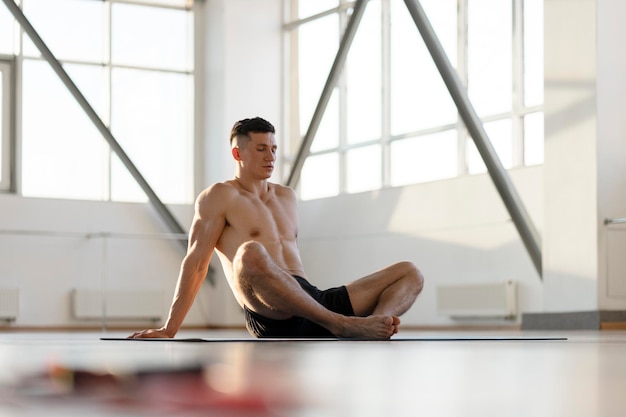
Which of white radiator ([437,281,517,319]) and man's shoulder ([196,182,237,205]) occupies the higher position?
man's shoulder ([196,182,237,205])

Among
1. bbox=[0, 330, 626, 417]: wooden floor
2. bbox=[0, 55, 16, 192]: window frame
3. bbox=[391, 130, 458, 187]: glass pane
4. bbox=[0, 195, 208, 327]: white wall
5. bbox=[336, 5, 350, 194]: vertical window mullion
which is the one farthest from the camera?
bbox=[336, 5, 350, 194]: vertical window mullion

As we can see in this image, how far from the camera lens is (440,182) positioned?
512 inches

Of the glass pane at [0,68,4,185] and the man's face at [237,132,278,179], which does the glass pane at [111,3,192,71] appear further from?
the man's face at [237,132,278,179]

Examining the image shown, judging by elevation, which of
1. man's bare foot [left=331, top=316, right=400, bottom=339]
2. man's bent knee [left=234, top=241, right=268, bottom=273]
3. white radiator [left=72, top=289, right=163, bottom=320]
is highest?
man's bent knee [left=234, top=241, right=268, bottom=273]

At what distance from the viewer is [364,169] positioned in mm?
14594

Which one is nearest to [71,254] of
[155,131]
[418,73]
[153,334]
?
[155,131]

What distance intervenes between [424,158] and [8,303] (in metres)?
5.61

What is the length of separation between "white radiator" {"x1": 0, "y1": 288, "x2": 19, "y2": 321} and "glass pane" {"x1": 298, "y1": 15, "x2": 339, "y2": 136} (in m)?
4.54

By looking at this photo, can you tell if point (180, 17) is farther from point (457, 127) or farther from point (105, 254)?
point (457, 127)

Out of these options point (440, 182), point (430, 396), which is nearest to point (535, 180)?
point (440, 182)

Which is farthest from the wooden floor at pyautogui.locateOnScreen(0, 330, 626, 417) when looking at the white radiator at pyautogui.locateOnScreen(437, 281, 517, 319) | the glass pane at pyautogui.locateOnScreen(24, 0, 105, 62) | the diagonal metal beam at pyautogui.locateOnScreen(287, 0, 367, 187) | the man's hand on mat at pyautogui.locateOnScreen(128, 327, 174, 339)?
the glass pane at pyautogui.locateOnScreen(24, 0, 105, 62)

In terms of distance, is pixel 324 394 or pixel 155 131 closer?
pixel 324 394

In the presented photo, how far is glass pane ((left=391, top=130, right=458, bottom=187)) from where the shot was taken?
→ 1318 cm

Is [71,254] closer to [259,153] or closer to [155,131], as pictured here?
[155,131]
